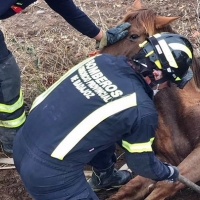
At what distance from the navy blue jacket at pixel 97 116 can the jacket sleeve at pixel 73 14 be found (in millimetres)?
1555

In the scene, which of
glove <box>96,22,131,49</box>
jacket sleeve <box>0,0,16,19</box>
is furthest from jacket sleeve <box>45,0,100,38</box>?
jacket sleeve <box>0,0,16,19</box>

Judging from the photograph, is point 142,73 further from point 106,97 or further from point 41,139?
point 41,139

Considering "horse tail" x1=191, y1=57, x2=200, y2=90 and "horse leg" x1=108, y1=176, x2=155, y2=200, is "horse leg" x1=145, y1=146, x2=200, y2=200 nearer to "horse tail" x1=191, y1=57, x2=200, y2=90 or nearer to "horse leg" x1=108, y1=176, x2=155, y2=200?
"horse leg" x1=108, y1=176, x2=155, y2=200

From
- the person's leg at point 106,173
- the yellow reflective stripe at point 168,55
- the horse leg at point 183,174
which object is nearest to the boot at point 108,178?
the person's leg at point 106,173

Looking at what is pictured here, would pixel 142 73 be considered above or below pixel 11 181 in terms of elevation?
above

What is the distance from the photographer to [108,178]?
16.9 feet

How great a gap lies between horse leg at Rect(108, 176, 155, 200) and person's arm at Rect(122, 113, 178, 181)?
1.07 meters

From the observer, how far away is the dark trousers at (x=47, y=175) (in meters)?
3.83

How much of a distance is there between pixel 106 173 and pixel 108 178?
0.09m

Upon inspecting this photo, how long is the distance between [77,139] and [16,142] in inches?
25.3

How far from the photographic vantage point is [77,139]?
3.74m

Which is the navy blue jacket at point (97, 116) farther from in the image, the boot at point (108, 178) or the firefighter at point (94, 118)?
the boot at point (108, 178)

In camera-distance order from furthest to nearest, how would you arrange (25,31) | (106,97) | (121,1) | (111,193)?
(121,1)
(25,31)
(111,193)
(106,97)

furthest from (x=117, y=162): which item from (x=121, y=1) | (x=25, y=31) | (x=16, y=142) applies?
(x=121, y=1)
